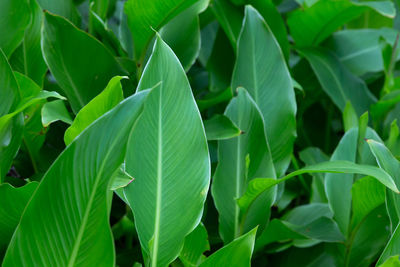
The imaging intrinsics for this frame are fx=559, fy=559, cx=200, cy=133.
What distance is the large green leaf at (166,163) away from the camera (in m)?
0.65

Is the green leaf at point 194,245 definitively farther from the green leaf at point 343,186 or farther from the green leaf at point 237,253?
the green leaf at point 343,186

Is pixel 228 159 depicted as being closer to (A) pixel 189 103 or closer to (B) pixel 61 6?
(A) pixel 189 103

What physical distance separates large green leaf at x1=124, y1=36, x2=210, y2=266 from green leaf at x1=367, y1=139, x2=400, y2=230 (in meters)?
0.22

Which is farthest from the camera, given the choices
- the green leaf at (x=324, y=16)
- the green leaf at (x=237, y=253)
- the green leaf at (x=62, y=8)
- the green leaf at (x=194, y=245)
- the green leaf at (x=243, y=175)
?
the green leaf at (x=324, y=16)

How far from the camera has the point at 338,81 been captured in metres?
1.20

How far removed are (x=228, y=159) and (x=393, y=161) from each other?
0.25 meters

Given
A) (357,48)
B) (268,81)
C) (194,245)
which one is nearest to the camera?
(194,245)

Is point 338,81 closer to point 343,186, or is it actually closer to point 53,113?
point 343,186

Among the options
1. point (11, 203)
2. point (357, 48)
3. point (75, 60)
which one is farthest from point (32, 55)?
point (357, 48)

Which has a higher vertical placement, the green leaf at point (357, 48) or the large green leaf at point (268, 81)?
the large green leaf at point (268, 81)

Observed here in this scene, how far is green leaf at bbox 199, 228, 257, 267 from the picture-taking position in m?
0.62

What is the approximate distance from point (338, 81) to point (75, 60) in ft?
1.93

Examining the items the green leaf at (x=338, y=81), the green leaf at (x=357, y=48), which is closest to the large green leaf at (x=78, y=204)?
the green leaf at (x=338, y=81)

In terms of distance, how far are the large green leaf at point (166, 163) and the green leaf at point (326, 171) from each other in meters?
0.12
